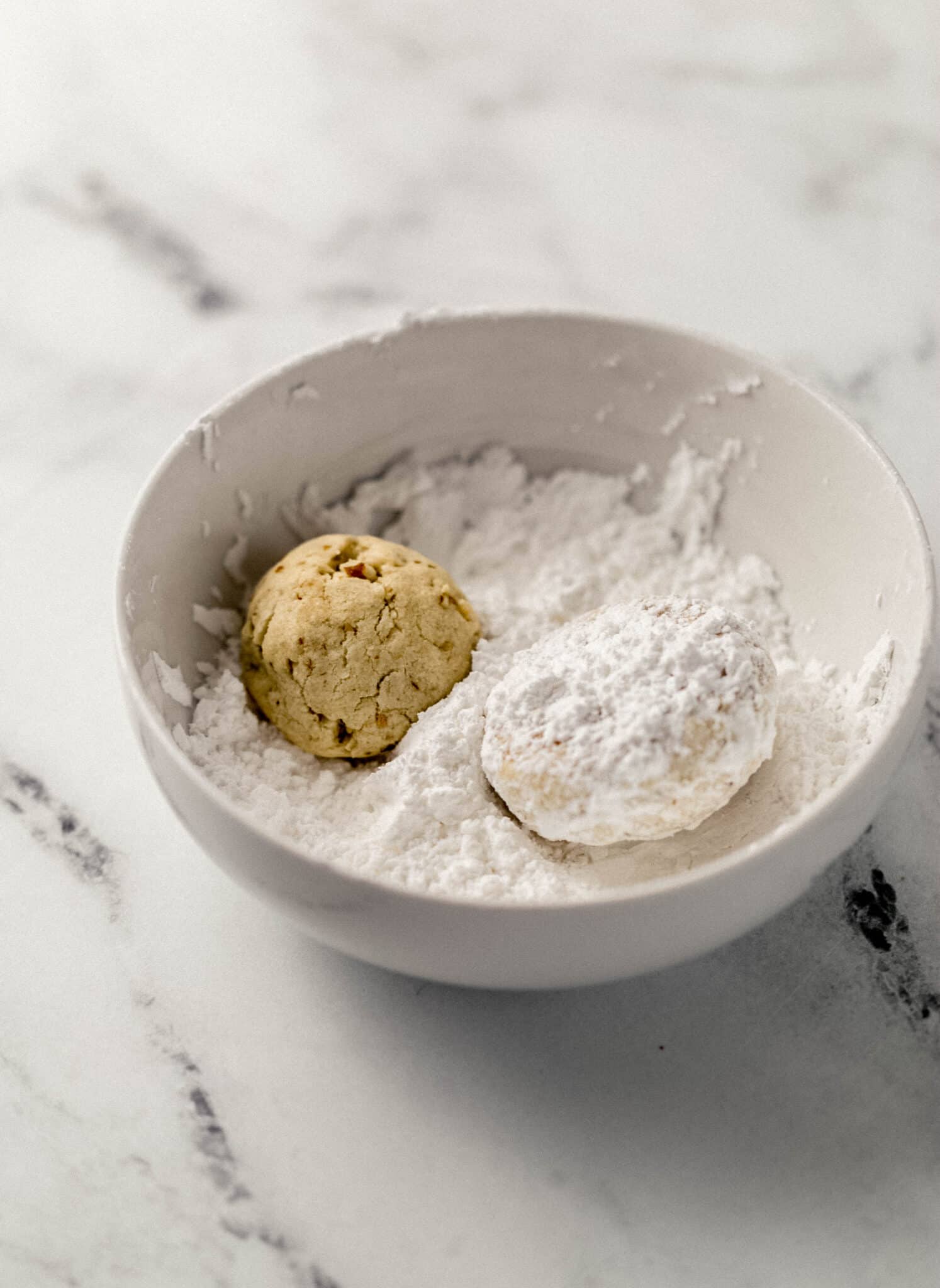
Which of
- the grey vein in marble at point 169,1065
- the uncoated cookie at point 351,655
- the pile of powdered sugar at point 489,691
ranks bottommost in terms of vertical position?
the grey vein in marble at point 169,1065

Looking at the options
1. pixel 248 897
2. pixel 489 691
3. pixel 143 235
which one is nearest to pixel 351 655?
pixel 489 691

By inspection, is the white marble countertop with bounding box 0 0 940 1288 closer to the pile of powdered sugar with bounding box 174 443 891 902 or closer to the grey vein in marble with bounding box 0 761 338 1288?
the grey vein in marble with bounding box 0 761 338 1288

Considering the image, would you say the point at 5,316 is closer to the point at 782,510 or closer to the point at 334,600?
the point at 334,600

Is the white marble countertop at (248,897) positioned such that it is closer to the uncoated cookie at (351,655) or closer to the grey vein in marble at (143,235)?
the grey vein in marble at (143,235)

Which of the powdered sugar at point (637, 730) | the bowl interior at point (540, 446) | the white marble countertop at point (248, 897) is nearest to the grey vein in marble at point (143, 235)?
the white marble countertop at point (248, 897)

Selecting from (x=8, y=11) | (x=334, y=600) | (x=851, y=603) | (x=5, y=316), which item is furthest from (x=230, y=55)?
(x=851, y=603)

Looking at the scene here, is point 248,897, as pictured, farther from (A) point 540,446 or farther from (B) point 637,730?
(A) point 540,446
